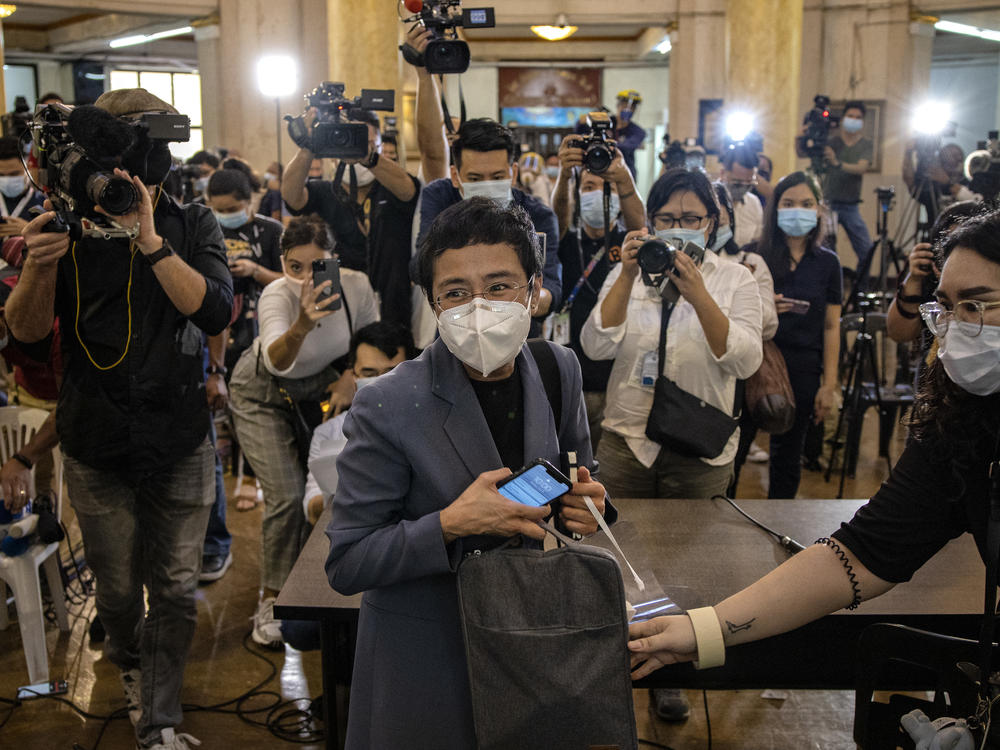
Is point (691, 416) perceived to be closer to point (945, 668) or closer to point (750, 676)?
point (750, 676)

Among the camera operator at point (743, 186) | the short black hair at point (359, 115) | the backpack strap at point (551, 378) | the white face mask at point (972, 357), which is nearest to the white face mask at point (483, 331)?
the backpack strap at point (551, 378)

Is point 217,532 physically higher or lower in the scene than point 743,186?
lower

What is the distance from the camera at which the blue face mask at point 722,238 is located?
335cm

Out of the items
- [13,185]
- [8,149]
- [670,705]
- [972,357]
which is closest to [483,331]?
[972,357]

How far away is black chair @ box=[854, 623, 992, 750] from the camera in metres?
1.69

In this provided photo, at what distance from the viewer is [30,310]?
246cm

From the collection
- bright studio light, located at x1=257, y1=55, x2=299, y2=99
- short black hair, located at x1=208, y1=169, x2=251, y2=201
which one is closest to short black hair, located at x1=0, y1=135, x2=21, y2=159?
short black hair, located at x1=208, y1=169, x2=251, y2=201

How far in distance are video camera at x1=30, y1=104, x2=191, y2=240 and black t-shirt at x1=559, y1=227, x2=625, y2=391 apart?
165 cm

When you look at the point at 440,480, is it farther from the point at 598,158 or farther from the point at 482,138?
the point at 598,158

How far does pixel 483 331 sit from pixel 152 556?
1.64 meters

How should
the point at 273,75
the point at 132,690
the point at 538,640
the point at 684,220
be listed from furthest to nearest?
the point at 273,75 → the point at 684,220 → the point at 132,690 → the point at 538,640

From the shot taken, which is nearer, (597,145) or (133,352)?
(133,352)

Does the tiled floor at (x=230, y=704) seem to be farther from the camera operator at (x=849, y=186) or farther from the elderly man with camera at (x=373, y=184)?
the camera operator at (x=849, y=186)

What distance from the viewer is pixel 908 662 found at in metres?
1.77
